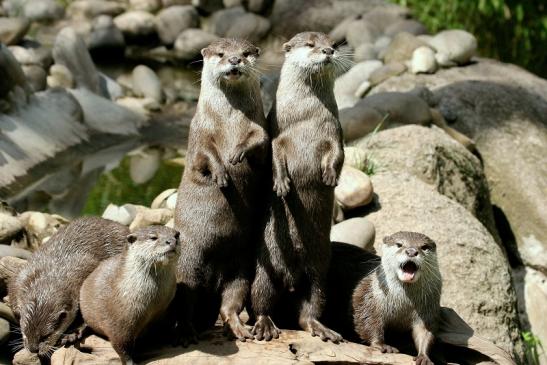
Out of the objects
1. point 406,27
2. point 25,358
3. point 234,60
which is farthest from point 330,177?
→ point 406,27

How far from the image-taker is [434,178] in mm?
7070

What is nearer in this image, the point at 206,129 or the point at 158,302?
the point at 158,302

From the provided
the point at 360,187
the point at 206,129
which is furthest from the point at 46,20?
the point at 206,129

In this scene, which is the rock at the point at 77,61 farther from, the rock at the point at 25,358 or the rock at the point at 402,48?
the rock at the point at 25,358

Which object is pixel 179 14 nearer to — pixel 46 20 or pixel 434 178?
pixel 46 20

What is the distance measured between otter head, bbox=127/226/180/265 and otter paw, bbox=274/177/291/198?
0.52 m

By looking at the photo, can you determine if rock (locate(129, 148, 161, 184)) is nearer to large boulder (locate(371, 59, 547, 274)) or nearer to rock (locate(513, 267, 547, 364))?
large boulder (locate(371, 59, 547, 274))

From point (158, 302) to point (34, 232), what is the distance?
2.35 m

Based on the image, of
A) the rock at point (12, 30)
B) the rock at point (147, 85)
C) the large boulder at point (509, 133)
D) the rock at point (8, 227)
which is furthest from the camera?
the rock at point (147, 85)

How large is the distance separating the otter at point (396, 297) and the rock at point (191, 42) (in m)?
10.2

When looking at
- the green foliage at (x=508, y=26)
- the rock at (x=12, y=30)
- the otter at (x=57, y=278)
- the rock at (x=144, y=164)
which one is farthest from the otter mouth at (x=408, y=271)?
the rock at (x=12, y=30)

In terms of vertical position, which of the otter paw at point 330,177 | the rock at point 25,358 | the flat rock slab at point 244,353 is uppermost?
the otter paw at point 330,177

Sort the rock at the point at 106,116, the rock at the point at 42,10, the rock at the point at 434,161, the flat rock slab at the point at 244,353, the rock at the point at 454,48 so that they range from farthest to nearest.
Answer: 1. the rock at the point at 42,10
2. the rock at the point at 106,116
3. the rock at the point at 454,48
4. the rock at the point at 434,161
5. the flat rock slab at the point at 244,353

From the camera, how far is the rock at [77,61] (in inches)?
452
